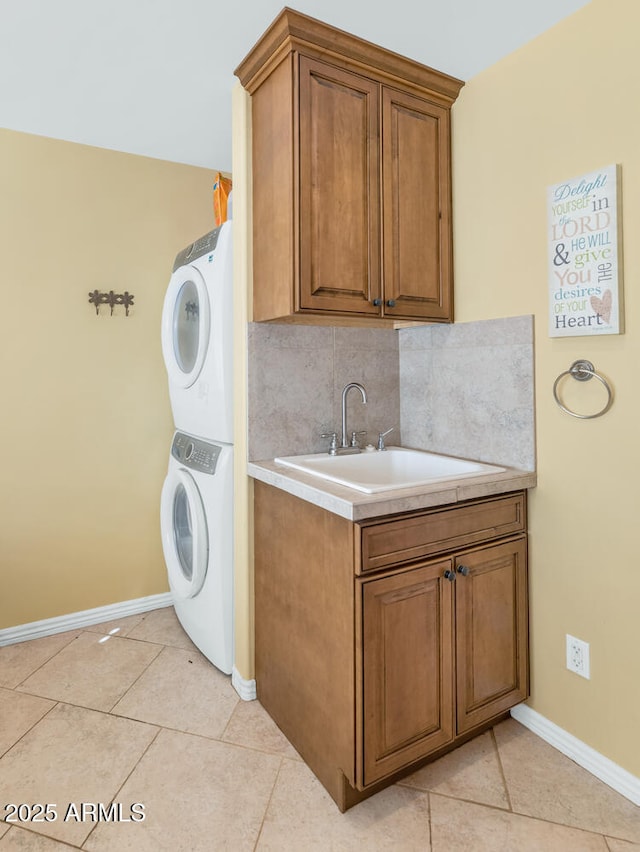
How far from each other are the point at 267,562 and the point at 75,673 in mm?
1079

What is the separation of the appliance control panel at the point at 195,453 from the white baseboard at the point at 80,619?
0.90 metres

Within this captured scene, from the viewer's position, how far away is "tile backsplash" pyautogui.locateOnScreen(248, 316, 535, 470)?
5.98 ft

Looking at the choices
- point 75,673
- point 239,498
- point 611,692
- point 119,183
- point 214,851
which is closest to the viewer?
point 214,851

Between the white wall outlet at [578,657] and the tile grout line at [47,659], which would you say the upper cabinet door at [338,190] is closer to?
the white wall outlet at [578,657]

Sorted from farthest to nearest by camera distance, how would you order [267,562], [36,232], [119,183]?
[119,183], [36,232], [267,562]

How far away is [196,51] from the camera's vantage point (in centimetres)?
188

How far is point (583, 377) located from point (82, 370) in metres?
2.26

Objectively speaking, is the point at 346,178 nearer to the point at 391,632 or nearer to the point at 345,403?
the point at 345,403

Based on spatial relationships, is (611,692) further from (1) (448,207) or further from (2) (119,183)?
(2) (119,183)

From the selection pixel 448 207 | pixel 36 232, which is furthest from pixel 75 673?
pixel 448 207

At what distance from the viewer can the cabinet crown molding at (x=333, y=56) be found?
1.58 meters

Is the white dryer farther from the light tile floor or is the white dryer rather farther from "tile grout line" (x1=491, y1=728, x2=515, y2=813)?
"tile grout line" (x1=491, y1=728, x2=515, y2=813)

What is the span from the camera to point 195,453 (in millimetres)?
2244

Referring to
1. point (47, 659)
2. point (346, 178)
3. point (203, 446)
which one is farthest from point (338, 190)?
point (47, 659)
